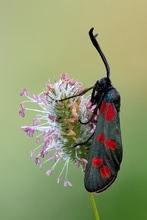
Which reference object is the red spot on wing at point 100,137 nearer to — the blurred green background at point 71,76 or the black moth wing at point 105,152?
the black moth wing at point 105,152

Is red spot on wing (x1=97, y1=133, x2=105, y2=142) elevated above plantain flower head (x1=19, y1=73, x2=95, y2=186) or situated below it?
below

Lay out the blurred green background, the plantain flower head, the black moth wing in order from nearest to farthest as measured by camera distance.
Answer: the black moth wing
the plantain flower head
the blurred green background

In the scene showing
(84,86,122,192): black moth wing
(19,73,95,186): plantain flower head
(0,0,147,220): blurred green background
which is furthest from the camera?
(0,0,147,220): blurred green background

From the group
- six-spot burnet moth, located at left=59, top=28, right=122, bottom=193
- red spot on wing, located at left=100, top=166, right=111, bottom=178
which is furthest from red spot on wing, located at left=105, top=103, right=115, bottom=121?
red spot on wing, located at left=100, top=166, right=111, bottom=178

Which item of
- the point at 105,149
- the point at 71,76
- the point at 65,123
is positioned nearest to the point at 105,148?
the point at 105,149

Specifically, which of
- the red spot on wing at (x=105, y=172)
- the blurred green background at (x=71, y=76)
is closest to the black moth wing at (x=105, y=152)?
the red spot on wing at (x=105, y=172)

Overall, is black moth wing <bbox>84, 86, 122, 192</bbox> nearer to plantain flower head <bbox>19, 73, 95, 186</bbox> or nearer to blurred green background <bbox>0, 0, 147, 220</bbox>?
plantain flower head <bbox>19, 73, 95, 186</bbox>
